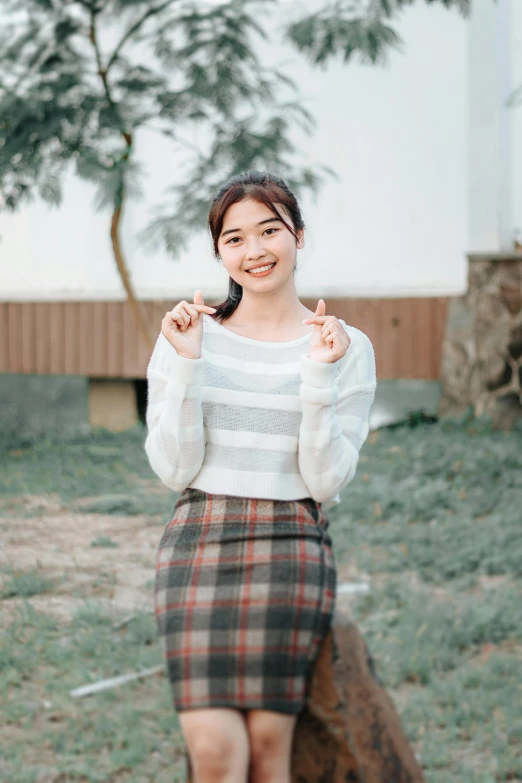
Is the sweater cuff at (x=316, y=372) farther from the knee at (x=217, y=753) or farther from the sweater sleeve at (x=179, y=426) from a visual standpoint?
the knee at (x=217, y=753)

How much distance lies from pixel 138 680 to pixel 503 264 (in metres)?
4.65

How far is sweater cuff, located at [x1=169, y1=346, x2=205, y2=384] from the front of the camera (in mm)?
1802

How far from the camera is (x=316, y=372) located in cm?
180

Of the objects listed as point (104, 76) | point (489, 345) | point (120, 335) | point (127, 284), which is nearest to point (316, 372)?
point (104, 76)

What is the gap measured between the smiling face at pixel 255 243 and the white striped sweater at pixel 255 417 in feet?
0.45

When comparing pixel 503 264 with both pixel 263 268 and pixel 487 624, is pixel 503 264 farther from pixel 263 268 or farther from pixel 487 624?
pixel 263 268

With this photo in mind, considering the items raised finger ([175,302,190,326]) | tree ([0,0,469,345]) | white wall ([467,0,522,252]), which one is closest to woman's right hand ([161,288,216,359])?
raised finger ([175,302,190,326])

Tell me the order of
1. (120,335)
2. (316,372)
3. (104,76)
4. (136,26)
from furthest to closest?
(120,335), (136,26), (104,76), (316,372)

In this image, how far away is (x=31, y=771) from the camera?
8.80ft

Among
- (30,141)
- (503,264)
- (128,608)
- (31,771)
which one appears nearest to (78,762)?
(31,771)

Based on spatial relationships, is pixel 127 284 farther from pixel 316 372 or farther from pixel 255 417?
pixel 316 372

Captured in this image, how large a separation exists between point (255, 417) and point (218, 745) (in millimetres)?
632

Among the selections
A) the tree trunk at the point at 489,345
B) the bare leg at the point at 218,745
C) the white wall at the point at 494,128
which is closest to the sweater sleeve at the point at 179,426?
the bare leg at the point at 218,745

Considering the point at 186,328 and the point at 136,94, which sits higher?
the point at 136,94
